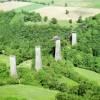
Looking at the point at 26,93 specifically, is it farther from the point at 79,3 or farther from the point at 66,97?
the point at 79,3

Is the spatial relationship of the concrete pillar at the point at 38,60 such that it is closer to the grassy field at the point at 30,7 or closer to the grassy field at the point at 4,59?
the grassy field at the point at 4,59

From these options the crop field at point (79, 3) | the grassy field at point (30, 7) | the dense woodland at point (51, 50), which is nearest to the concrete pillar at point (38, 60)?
the dense woodland at point (51, 50)

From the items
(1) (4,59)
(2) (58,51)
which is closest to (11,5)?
(1) (4,59)

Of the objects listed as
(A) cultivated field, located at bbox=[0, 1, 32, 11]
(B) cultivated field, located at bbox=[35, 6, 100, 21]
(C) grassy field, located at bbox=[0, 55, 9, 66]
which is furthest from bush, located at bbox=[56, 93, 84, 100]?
(A) cultivated field, located at bbox=[0, 1, 32, 11]

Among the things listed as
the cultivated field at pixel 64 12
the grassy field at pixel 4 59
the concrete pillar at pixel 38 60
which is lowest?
the grassy field at pixel 4 59

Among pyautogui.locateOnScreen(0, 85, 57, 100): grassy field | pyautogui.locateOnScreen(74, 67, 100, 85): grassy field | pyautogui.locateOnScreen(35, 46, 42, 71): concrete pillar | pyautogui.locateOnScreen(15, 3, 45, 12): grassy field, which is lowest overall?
pyautogui.locateOnScreen(74, 67, 100, 85): grassy field

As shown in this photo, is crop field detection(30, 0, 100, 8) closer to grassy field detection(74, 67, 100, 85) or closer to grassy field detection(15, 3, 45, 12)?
grassy field detection(15, 3, 45, 12)
